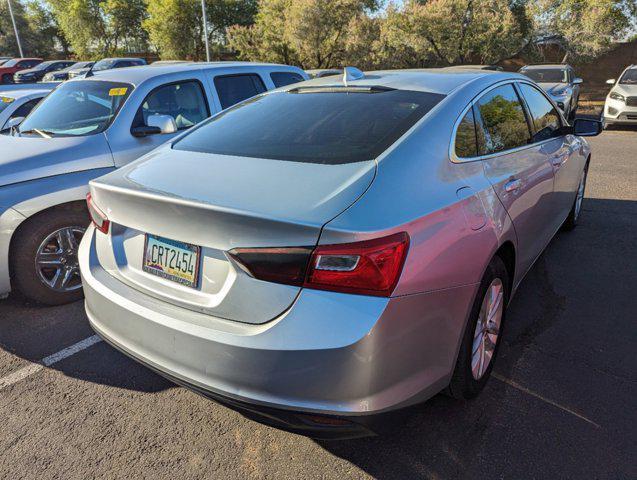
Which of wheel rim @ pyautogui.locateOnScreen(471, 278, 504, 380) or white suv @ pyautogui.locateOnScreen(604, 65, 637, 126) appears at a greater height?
wheel rim @ pyautogui.locateOnScreen(471, 278, 504, 380)

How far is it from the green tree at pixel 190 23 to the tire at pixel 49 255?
117ft

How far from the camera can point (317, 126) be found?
2.60 meters

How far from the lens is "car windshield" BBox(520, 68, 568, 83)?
13711mm

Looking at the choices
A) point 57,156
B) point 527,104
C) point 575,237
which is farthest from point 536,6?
point 57,156

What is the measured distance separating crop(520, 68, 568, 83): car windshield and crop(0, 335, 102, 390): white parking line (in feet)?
45.6

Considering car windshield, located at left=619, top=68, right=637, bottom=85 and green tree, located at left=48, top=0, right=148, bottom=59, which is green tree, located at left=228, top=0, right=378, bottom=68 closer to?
car windshield, located at left=619, top=68, right=637, bottom=85

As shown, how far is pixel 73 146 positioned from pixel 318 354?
311cm

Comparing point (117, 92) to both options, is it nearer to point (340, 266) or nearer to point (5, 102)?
point (340, 266)

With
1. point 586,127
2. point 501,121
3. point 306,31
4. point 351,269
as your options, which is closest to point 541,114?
point 586,127

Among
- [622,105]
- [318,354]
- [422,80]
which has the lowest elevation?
[622,105]

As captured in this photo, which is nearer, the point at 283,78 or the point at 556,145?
the point at 556,145

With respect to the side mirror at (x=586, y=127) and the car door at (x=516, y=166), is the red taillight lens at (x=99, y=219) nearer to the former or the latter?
the car door at (x=516, y=166)

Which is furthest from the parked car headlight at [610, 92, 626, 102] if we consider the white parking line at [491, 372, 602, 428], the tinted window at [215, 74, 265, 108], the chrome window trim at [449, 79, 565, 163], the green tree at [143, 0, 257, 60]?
the green tree at [143, 0, 257, 60]

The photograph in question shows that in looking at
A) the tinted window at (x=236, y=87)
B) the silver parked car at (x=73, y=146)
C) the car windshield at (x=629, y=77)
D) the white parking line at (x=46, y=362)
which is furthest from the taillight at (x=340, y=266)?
the car windshield at (x=629, y=77)
